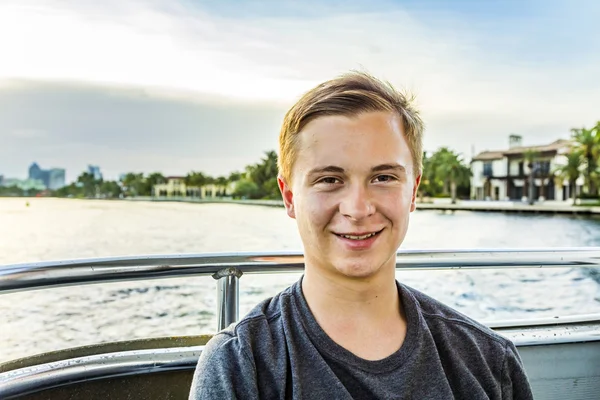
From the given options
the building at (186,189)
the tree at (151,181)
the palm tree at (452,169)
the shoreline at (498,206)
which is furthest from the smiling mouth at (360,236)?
the palm tree at (452,169)

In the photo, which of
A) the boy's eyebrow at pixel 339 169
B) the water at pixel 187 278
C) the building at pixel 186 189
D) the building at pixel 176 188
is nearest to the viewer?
the boy's eyebrow at pixel 339 169

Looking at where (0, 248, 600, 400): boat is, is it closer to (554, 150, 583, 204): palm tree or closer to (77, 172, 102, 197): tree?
(77, 172, 102, 197): tree

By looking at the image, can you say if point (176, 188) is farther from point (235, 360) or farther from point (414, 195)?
point (235, 360)

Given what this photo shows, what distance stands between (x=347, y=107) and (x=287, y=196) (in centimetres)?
22

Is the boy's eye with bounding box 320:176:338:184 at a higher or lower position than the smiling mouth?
higher

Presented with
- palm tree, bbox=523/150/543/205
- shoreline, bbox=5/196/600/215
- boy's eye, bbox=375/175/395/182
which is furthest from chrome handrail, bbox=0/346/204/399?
palm tree, bbox=523/150/543/205

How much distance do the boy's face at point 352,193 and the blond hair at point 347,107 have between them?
0.02 meters

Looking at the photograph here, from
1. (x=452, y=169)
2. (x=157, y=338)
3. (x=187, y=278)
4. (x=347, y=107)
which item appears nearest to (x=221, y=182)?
(x=452, y=169)

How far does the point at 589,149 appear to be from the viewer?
60.4 meters

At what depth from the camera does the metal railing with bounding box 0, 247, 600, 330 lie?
150 centimetres

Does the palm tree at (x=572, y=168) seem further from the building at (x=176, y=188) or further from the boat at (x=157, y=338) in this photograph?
the boat at (x=157, y=338)

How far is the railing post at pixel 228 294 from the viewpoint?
175 cm

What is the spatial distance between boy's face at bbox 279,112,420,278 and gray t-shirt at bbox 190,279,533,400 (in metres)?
0.14

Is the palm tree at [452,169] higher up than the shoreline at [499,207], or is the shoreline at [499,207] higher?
the palm tree at [452,169]
